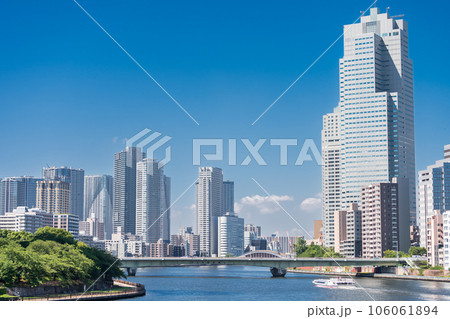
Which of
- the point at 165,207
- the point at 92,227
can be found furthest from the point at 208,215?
the point at 92,227

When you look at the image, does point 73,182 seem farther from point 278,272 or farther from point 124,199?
point 278,272

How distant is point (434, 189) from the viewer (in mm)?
98062

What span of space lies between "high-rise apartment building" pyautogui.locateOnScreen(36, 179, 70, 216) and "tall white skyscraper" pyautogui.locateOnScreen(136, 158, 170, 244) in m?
18.3

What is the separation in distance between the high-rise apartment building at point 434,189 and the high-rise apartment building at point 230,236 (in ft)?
237

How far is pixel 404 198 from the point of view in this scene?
289 ft

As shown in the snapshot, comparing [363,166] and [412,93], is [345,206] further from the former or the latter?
[412,93]

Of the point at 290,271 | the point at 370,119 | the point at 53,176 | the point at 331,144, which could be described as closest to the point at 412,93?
the point at 370,119

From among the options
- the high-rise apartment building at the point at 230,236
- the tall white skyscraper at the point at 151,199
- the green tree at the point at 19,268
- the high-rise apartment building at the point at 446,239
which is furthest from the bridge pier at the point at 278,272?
the high-rise apartment building at the point at 230,236

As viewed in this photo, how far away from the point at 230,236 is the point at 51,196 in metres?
46.0

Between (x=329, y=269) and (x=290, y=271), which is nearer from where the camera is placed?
(x=329, y=269)

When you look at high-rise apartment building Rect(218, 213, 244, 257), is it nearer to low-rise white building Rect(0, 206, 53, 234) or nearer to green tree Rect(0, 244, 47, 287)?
low-rise white building Rect(0, 206, 53, 234)

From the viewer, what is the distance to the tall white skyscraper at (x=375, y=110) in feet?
322

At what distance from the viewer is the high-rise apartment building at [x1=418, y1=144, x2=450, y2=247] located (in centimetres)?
9400
